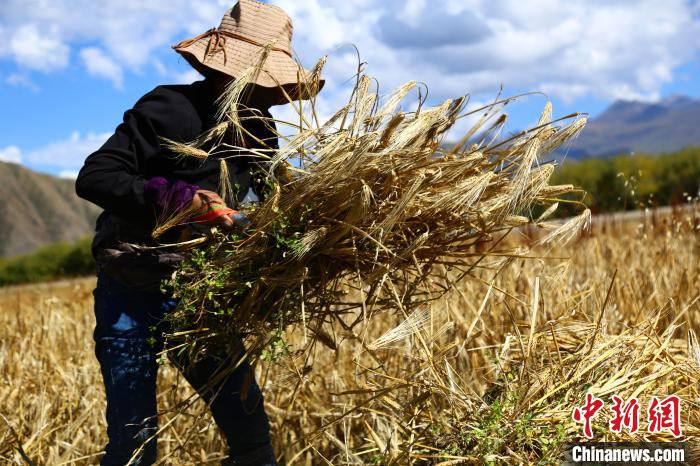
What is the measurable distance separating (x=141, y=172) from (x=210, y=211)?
24 centimetres

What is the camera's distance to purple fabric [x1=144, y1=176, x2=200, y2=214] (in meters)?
1.78

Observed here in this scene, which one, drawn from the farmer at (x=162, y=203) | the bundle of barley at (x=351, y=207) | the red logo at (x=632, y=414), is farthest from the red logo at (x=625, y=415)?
the farmer at (x=162, y=203)

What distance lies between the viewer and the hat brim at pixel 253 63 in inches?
77.4

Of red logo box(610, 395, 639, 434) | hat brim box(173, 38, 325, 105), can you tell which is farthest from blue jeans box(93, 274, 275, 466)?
red logo box(610, 395, 639, 434)

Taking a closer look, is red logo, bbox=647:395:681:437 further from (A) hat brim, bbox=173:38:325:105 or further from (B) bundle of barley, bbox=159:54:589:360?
(A) hat brim, bbox=173:38:325:105

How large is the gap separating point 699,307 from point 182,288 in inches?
91.1

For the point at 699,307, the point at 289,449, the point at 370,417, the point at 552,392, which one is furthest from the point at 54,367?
the point at 699,307

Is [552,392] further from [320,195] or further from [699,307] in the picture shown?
[699,307]

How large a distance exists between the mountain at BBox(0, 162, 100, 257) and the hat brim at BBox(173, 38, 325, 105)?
10191 centimetres

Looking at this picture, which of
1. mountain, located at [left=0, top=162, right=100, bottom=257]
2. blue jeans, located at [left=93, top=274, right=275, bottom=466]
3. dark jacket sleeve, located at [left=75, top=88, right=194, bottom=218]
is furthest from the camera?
mountain, located at [left=0, top=162, right=100, bottom=257]

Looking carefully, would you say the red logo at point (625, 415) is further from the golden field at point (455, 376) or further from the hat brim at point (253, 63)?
the hat brim at point (253, 63)

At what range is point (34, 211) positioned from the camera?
4215 inches

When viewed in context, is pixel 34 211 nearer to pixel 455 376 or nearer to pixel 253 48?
pixel 455 376

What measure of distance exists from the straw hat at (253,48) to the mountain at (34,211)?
102 m
